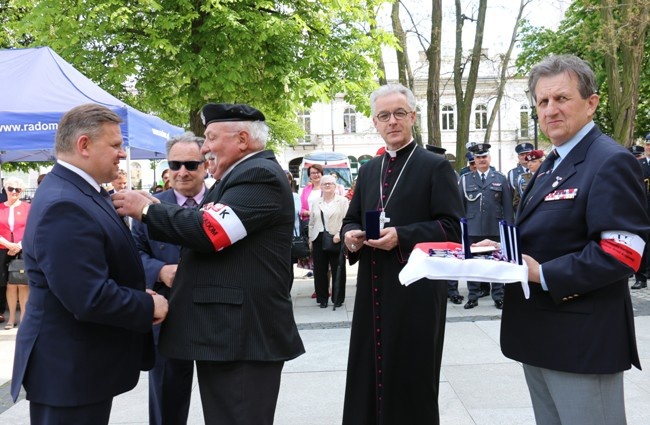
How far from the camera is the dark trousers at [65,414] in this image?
226 cm

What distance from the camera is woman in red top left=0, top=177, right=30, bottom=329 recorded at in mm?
7445

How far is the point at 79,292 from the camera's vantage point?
2148 mm

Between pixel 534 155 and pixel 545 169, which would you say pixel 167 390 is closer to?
pixel 545 169

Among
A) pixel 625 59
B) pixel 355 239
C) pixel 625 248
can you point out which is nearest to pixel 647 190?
pixel 625 59

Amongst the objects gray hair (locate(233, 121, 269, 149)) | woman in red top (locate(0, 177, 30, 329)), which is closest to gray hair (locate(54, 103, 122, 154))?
gray hair (locate(233, 121, 269, 149))

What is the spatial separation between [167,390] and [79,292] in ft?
4.51

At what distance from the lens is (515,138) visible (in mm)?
48438

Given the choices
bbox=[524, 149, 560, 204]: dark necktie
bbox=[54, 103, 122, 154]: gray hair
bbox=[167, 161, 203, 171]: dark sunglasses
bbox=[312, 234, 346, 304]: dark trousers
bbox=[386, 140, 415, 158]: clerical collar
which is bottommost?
bbox=[312, 234, 346, 304]: dark trousers

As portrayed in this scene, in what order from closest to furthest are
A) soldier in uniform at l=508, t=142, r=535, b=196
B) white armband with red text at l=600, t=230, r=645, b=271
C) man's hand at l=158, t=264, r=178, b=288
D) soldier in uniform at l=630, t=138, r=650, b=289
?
white armband with red text at l=600, t=230, r=645, b=271, man's hand at l=158, t=264, r=178, b=288, soldier in uniform at l=630, t=138, r=650, b=289, soldier in uniform at l=508, t=142, r=535, b=196

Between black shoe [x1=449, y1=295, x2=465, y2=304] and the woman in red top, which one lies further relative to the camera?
black shoe [x1=449, y1=295, x2=465, y2=304]

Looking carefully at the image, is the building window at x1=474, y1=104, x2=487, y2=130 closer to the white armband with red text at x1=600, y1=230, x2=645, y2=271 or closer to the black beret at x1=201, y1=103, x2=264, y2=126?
the black beret at x1=201, y1=103, x2=264, y2=126

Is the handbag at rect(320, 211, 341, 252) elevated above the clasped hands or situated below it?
below

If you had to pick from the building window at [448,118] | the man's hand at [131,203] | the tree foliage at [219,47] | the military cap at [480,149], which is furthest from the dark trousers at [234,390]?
the building window at [448,118]

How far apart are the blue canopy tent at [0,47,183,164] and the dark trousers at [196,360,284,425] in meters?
4.92
